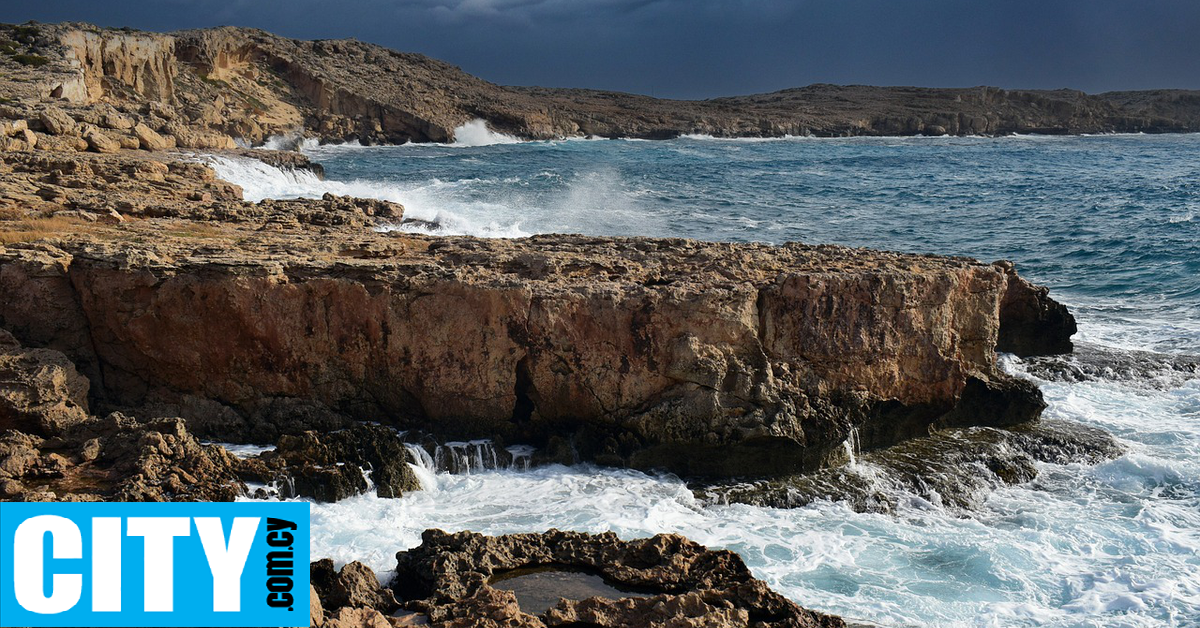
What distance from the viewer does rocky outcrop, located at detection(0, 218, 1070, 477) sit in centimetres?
930

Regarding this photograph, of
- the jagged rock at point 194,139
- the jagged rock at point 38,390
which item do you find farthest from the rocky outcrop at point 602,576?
the jagged rock at point 194,139

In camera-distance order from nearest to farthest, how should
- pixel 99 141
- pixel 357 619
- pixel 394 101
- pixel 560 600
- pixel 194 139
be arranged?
pixel 357 619, pixel 560 600, pixel 99 141, pixel 194 139, pixel 394 101

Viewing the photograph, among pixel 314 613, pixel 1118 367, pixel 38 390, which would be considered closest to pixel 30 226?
pixel 38 390

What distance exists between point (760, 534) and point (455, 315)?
343 centimetres

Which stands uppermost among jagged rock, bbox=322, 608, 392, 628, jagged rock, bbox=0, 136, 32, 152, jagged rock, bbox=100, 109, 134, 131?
jagged rock, bbox=100, 109, 134, 131

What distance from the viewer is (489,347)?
9406 millimetres

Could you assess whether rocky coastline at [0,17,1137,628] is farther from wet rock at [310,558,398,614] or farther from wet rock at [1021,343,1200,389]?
wet rock at [1021,343,1200,389]

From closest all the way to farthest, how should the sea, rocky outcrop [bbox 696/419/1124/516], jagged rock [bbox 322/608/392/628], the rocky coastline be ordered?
jagged rock [bbox 322/608/392/628] < the sea < the rocky coastline < rocky outcrop [bbox 696/419/1124/516]

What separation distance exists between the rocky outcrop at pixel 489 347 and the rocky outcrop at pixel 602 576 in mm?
2207

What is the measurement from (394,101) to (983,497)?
210ft

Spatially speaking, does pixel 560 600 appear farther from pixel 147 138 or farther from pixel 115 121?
pixel 115 121

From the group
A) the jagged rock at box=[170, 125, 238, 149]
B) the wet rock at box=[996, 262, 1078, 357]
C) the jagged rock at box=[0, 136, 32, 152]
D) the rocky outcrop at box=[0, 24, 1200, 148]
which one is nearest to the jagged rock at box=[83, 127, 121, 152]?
the rocky outcrop at box=[0, 24, 1200, 148]

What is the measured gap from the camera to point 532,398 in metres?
9.55

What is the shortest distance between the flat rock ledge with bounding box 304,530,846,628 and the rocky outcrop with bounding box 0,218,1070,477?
87.4 inches
